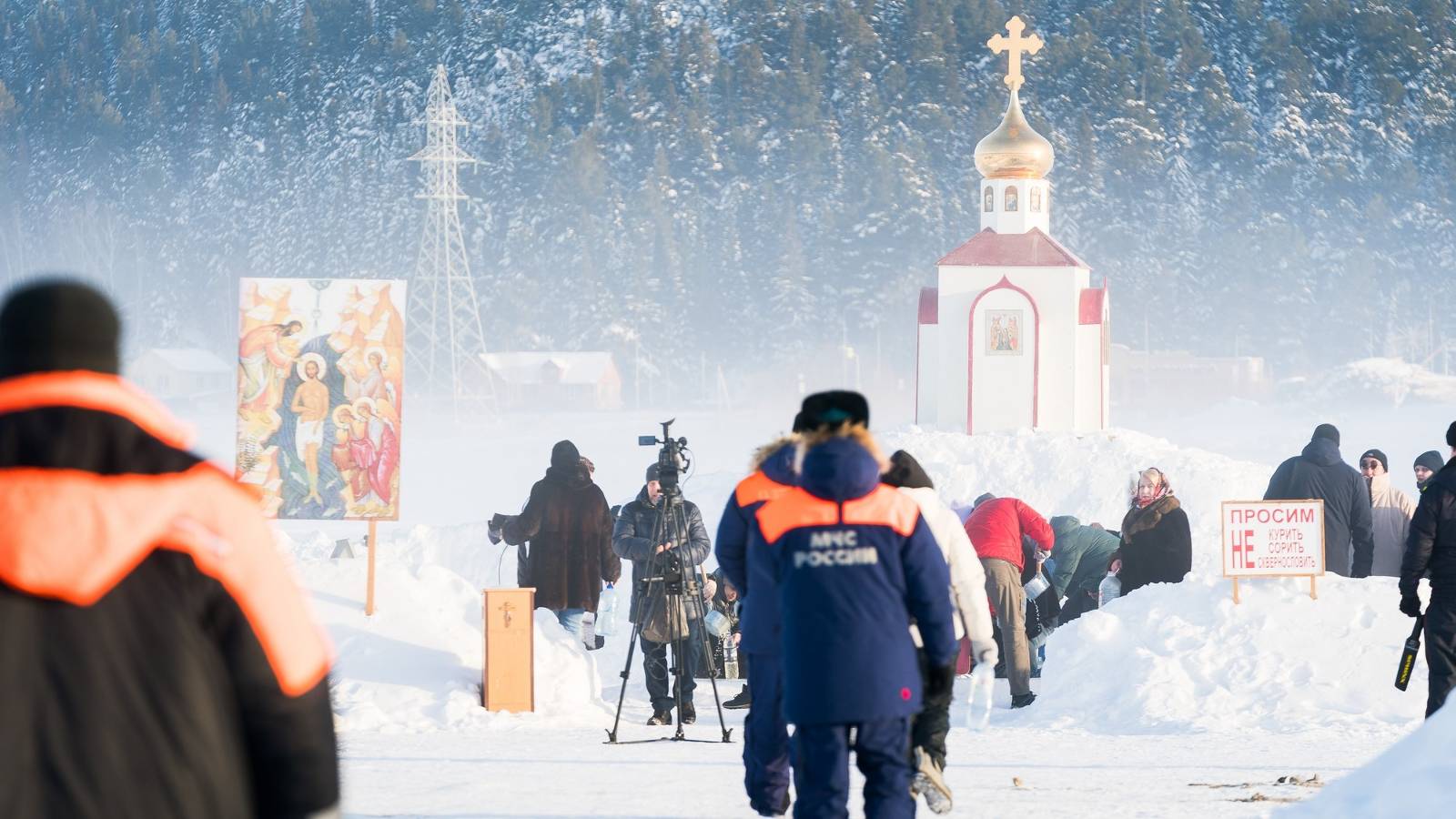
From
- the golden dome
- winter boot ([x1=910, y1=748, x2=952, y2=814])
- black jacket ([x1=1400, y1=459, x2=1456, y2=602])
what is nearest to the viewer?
winter boot ([x1=910, y1=748, x2=952, y2=814])

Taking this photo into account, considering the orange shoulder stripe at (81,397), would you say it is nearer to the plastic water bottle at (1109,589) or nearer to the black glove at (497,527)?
the black glove at (497,527)

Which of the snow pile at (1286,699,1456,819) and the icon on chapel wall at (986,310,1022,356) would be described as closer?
the snow pile at (1286,699,1456,819)

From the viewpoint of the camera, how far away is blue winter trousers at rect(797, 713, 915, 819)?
5.07 meters

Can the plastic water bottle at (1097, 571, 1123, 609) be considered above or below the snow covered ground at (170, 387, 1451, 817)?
above

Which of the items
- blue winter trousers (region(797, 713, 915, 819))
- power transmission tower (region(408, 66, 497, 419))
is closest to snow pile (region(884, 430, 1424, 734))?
blue winter trousers (region(797, 713, 915, 819))

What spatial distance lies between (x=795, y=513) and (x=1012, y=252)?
95.2ft

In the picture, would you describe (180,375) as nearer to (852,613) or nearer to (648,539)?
(648,539)

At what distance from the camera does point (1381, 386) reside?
74.9 metres

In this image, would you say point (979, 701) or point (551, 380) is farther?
point (551, 380)

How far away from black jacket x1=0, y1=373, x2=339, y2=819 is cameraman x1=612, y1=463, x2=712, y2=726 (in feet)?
24.3

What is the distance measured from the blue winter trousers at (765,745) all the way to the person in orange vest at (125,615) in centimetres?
353

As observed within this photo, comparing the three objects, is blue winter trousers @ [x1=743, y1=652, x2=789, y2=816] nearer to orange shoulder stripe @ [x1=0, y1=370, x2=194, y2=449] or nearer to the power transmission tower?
orange shoulder stripe @ [x1=0, y1=370, x2=194, y2=449]

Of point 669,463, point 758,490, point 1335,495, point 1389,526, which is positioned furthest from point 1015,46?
point 758,490

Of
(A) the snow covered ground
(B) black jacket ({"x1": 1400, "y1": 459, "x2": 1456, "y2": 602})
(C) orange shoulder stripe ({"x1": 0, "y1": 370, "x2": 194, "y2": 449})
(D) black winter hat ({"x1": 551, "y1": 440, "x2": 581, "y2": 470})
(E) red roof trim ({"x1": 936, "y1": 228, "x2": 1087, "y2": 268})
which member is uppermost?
(E) red roof trim ({"x1": 936, "y1": 228, "x2": 1087, "y2": 268})
